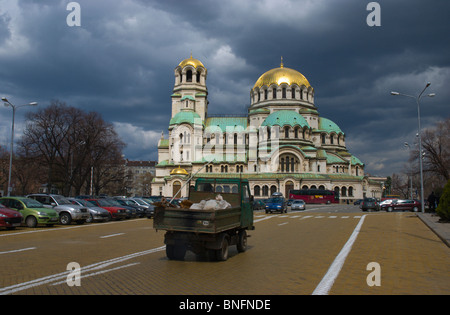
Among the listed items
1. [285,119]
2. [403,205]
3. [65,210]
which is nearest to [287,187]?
[285,119]

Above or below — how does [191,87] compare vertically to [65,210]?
above

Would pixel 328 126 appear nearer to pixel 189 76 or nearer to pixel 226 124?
pixel 226 124

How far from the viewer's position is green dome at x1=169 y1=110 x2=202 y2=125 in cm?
7544

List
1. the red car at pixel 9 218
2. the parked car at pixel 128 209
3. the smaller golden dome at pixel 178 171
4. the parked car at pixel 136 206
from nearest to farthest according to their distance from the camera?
the red car at pixel 9 218
the parked car at pixel 128 209
the parked car at pixel 136 206
the smaller golden dome at pixel 178 171

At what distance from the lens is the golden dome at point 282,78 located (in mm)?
81438

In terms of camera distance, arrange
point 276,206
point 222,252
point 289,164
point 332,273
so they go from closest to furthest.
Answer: point 332,273
point 222,252
point 276,206
point 289,164

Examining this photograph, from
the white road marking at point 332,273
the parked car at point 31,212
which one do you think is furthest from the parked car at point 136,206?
the white road marking at point 332,273

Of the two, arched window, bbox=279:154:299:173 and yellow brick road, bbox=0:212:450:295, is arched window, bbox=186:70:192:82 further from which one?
yellow brick road, bbox=0:212:450:295

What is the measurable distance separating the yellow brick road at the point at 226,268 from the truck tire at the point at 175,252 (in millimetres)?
268

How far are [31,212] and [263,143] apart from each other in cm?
5768

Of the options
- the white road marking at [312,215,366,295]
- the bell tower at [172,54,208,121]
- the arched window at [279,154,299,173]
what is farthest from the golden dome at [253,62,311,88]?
the white road marking at [312,215,366,295]

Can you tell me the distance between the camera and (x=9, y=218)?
696 inches

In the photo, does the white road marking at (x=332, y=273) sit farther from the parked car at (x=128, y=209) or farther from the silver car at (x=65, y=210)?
the parked car at (x=128, y=209)
